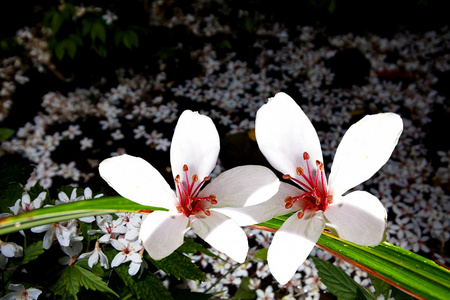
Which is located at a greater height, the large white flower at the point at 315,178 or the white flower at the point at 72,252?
the large white flower at the point at 315,178

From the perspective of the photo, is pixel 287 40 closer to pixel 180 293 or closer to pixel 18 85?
pixel 18 85

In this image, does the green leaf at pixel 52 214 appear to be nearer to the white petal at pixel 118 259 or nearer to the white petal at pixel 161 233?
the white petal at pixel 161 233

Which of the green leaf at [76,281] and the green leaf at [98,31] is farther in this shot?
the green leaf at [98,31]

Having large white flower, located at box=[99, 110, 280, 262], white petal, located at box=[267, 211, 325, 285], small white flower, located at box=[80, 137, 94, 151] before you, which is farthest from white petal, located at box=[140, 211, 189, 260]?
small white flower, located at box=[80, 137, 94, 151]

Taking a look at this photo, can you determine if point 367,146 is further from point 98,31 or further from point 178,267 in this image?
point 98,31

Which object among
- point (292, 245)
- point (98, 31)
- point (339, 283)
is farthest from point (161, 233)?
point (98, 31)

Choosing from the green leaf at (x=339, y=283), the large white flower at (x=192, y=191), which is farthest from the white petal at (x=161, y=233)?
the green leaf at (x=339, y=283)

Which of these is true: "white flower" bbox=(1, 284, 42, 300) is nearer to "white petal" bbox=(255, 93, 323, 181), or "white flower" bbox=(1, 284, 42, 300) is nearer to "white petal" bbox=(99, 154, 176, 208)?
"white petal" bbox=(99, 154, 176, 208)
